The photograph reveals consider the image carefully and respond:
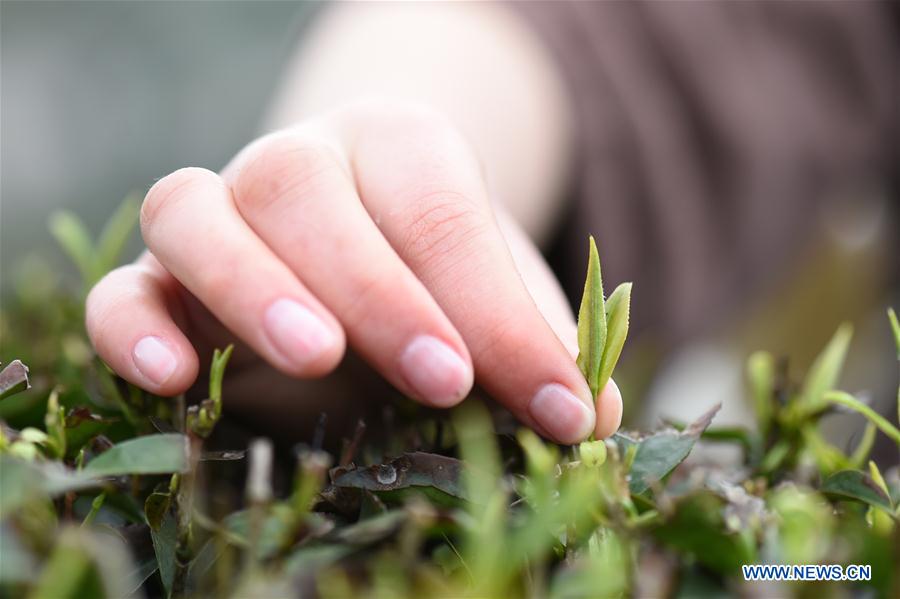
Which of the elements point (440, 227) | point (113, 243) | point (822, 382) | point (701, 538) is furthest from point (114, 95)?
point (701, 538)

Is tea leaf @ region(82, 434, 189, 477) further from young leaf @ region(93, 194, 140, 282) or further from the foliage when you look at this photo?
young leaf @ region(93, 194, 140, 282)

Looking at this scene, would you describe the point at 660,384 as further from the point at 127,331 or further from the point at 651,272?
the point at 127,331

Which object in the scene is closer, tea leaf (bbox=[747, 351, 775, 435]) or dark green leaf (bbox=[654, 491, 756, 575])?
dark green leaf (bbox=[654, 491, 756, 575])

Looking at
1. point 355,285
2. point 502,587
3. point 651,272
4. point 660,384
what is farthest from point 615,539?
point 651,272

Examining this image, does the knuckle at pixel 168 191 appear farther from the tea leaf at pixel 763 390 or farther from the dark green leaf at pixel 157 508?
the tea leaf at pixel 763 390


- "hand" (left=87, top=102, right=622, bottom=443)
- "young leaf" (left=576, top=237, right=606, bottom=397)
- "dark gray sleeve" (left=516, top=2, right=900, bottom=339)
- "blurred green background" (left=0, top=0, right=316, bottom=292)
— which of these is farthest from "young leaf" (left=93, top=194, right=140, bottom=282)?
"blurred green background" (left=0, top=0, right=316, bottom=292)

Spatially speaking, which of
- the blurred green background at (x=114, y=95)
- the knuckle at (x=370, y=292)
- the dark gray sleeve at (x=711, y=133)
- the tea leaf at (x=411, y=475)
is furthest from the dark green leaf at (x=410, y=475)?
the blurred green background at (x=114, y=95)
